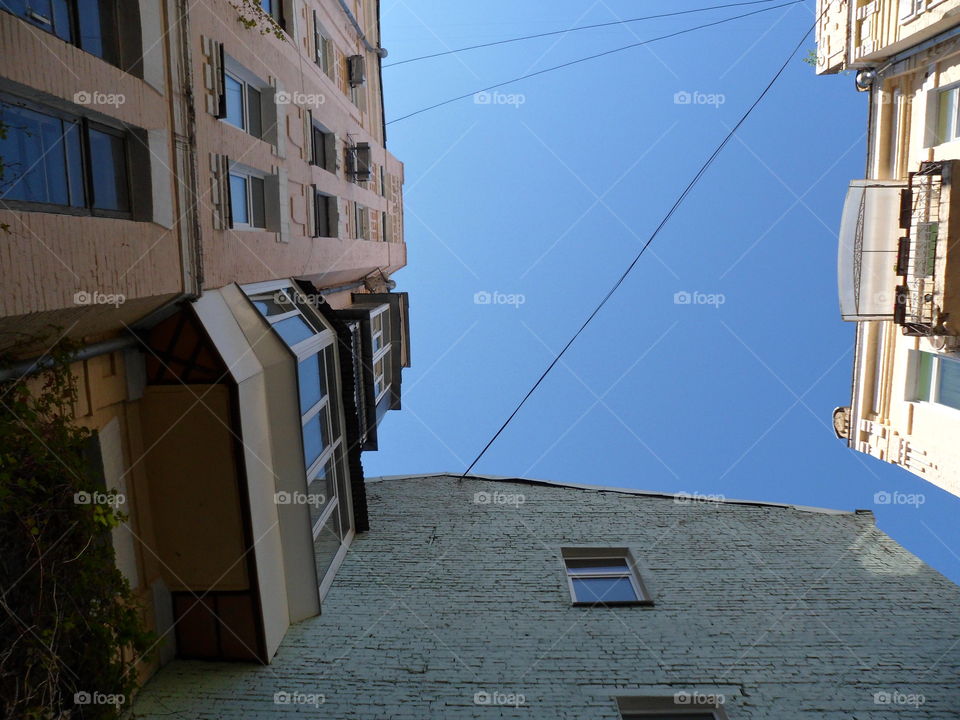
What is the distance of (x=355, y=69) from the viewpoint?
1633 centimetres

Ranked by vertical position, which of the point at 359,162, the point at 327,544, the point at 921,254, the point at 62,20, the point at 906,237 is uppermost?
the point at 359,162

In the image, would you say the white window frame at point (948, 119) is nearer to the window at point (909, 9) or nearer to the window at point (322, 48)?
the window at point (909, 9)

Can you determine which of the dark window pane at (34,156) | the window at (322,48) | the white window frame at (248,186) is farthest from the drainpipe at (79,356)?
the window at (322,48)

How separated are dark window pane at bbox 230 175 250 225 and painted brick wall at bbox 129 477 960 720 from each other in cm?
573

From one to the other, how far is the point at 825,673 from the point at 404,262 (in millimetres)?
17823

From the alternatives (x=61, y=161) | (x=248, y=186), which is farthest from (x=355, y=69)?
(x=61, y=161)

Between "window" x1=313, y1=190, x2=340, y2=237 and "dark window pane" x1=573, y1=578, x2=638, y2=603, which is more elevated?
"window" x1=313, y1=190, x2=340, y2=237

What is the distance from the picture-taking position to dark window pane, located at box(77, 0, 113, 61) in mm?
5191

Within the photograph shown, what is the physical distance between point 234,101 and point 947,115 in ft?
35.4

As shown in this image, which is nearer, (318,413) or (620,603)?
(620,603)

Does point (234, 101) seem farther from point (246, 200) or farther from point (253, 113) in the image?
point (246, 200)

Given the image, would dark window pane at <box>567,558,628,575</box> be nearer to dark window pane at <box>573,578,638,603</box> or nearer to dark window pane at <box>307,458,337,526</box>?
dark window pane at <box>573,578,638,603</box>

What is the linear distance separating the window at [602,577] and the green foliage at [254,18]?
955 cm

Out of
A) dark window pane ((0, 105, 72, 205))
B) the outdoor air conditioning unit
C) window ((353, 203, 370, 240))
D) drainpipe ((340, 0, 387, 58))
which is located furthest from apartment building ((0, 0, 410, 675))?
drainpipe ((340, 0, 387, 58))
